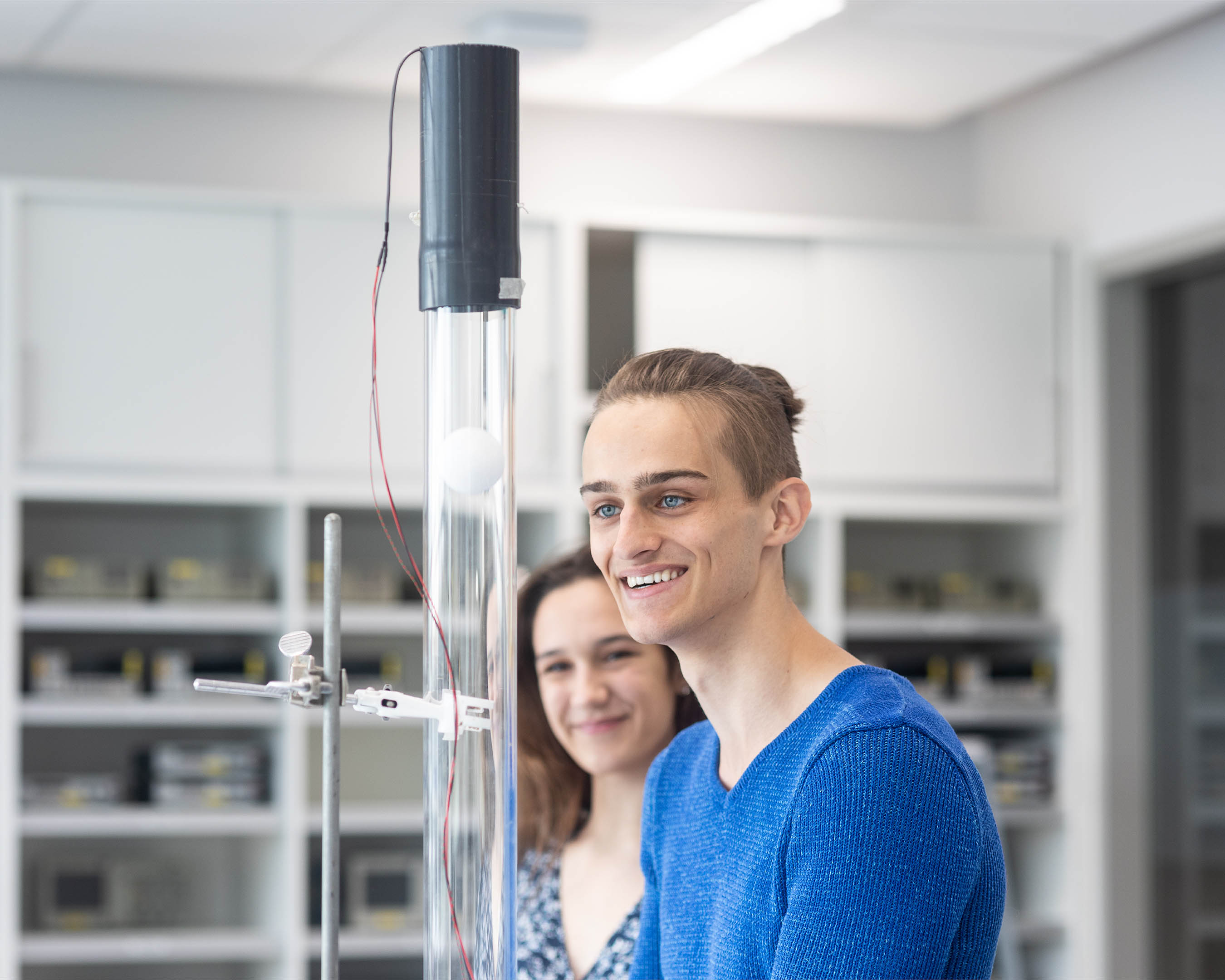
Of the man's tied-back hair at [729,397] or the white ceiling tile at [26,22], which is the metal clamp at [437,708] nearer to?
the man's tied-back hair at [729,397]

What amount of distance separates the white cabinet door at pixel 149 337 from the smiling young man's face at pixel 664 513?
2634 millimetres

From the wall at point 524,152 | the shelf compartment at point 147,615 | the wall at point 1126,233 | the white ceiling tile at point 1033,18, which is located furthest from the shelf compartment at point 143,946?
the white ceiling tile at point 1033,18

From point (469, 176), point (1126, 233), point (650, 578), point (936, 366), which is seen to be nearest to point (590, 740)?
point (650, 578)

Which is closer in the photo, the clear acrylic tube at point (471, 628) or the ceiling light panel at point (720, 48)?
the clear acrylic tube at point (471, 628)

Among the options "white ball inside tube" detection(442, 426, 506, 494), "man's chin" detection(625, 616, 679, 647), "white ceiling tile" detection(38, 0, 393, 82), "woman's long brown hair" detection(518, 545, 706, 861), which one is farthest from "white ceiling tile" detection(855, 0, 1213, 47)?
"white ball inside tube" detection(442, 426, 506, 494)

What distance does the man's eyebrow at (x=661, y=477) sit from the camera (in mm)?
1044

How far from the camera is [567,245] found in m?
3.73

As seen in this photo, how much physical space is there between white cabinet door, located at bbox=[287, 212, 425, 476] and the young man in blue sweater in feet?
8.16

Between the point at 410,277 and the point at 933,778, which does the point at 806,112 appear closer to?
the point at 410,277

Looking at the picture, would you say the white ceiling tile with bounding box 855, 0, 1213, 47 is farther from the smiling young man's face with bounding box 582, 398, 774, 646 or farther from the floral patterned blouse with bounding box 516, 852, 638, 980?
the smiling young man's face with bounding box 582, 398, 774, 646

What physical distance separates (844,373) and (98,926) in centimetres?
230

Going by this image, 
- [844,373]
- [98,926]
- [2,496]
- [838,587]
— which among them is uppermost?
[844,373]

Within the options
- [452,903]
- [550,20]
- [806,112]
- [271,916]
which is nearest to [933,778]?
[452,903]

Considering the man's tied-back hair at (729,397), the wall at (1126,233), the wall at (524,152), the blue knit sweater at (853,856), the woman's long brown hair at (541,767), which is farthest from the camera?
the wall at (524,152)
